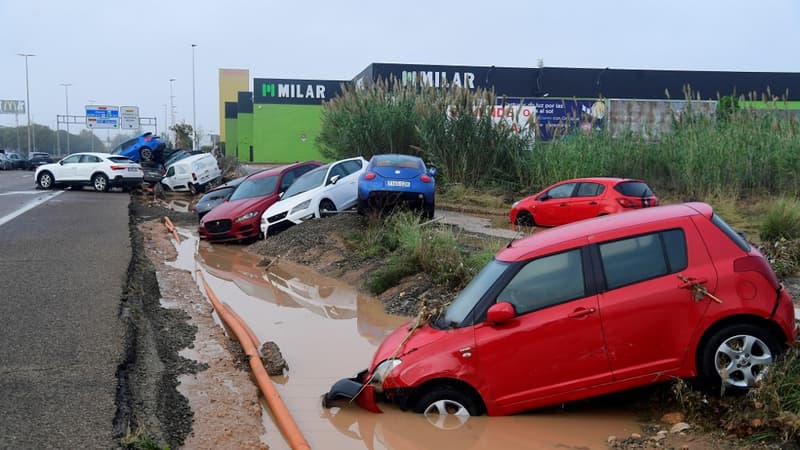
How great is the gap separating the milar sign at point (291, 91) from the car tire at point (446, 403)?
5115cm

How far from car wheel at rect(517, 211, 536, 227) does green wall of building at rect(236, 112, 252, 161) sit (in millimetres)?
49957

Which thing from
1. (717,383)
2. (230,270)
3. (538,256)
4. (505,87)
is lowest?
(230,270)

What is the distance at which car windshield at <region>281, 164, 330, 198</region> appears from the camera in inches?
746

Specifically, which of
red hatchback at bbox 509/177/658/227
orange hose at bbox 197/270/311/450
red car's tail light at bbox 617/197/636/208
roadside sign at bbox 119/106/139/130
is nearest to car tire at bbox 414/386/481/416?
orange hose at bbox 197/270/311/450

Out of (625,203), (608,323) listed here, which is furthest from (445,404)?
(625,203)

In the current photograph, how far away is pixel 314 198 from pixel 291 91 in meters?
40.0

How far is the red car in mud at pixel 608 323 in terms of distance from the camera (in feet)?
20.1

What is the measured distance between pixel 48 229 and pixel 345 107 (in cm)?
1248

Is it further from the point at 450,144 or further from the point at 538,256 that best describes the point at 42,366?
the point at 450,144

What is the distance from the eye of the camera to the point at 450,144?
81.8 ft

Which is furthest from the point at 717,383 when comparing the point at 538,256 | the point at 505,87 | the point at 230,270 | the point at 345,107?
the point at 505,87

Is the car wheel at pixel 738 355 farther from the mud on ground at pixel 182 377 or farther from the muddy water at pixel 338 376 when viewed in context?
the mud on ground at pixel 182 377

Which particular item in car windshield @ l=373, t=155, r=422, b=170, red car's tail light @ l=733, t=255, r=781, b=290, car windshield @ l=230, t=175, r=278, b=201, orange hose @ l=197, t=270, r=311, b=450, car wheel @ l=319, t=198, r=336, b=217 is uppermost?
car windshield @ l=373, t=155, r=422, b=170

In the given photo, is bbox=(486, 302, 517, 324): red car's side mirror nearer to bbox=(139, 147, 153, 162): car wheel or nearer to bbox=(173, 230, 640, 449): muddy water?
bbox=(173, 230, 640, 449): muddy water
